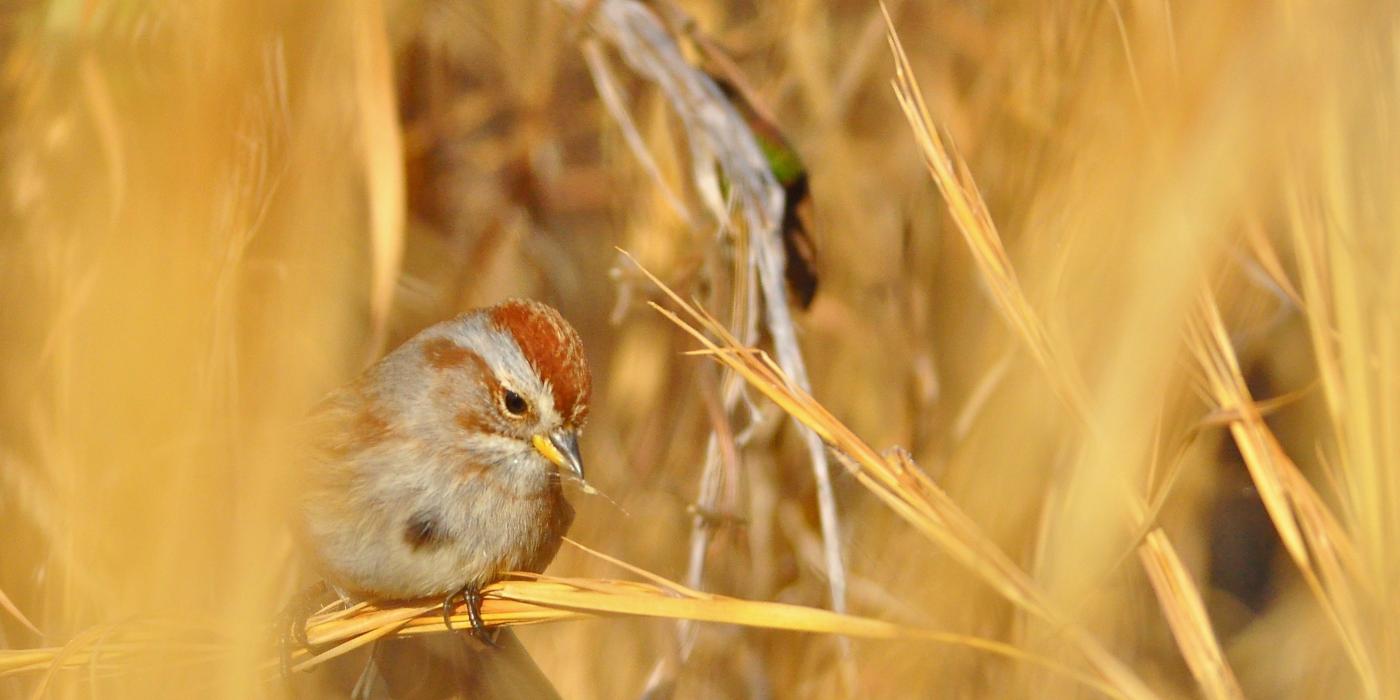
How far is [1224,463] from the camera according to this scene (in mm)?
2742

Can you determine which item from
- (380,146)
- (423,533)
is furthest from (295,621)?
(380,146)

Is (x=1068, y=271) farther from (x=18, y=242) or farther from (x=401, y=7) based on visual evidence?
(x=18, y=242)

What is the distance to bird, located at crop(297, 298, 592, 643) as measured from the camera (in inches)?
70.9

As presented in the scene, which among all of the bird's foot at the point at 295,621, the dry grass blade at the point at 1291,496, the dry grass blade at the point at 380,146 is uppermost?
the dry grass blade at the point at 380,146

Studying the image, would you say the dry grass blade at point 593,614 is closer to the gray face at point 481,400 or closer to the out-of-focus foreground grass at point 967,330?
the out-of-focus foreground grass at point 967,330

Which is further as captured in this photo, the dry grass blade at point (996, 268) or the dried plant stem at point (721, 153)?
the dried plant stem at point (721, 153)

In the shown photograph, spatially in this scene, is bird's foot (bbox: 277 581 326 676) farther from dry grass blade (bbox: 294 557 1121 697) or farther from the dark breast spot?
the dark breast spot

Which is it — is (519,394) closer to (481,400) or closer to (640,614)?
(481,400)

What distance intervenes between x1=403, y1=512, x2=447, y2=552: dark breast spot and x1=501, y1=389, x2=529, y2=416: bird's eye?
0.22m

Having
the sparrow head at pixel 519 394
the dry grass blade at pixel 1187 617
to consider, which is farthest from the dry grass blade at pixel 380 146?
the dry grass blade at pixel 1187 617

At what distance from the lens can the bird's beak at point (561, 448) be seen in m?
1.89

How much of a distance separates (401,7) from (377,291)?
0.52 m

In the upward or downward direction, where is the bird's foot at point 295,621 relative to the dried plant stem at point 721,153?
downward

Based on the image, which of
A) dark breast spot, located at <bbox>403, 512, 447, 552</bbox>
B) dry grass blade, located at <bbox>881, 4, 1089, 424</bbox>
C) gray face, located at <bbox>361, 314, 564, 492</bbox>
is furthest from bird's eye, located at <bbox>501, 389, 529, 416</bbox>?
dry grass blade, located at <bbox>881, 4, 1089, 424</bbox>
